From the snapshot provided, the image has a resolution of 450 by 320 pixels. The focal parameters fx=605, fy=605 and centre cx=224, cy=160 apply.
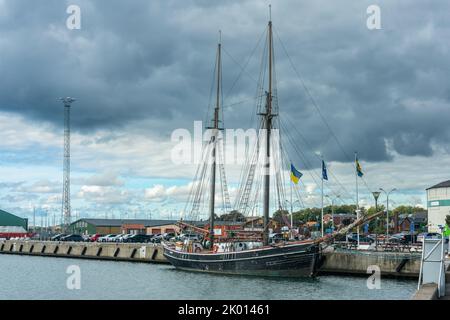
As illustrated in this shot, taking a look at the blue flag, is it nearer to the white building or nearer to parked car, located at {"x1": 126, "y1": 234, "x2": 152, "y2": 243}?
parked car, located at {"x1": 126, "y1": 234, "x2": 152, "y2": 243}

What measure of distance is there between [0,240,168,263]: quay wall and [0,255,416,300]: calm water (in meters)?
21.8

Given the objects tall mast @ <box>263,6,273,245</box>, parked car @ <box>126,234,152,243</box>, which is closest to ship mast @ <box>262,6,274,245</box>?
tall mast @ <box>263,6,273,245</box>

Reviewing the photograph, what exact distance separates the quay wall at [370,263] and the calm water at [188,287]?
1.61 m

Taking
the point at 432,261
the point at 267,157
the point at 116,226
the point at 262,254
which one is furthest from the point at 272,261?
the point at 116,226

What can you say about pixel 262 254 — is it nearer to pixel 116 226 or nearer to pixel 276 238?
pixel 276 238

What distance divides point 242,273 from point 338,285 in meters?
12.3

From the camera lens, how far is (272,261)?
206 feet

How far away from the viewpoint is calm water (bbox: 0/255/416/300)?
50438mm

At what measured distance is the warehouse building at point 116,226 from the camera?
184 metres

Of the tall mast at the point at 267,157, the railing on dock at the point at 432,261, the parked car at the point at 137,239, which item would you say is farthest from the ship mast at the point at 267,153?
the parked car at the point at 137,239

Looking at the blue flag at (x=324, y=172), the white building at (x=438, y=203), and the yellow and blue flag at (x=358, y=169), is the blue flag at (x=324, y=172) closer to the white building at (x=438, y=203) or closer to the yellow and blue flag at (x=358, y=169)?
the yellow and blue flag at (x=358, y=169)
